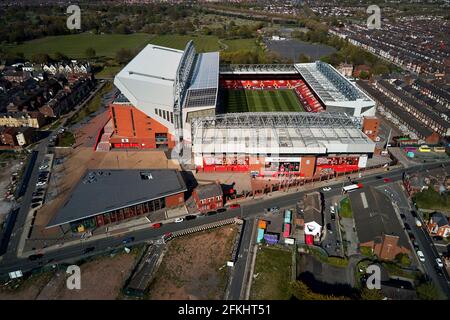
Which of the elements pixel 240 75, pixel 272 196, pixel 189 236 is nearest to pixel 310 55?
pixel 240 75

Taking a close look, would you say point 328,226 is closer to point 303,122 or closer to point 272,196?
point 272,196

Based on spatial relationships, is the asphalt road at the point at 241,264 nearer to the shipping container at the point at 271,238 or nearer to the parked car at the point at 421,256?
the shipping container at the point at 271,238

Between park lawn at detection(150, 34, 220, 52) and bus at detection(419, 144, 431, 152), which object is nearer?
bus at detection(419, 144, 431, 152)

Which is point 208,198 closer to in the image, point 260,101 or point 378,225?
point 378,225

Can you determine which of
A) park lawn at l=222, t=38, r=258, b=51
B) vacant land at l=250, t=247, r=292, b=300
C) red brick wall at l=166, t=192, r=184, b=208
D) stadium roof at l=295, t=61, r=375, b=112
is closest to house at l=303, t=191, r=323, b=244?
vacant land at l=250, t=247, r=292, b=300

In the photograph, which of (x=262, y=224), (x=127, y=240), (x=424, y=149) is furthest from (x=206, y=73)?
(x=127, y=240)

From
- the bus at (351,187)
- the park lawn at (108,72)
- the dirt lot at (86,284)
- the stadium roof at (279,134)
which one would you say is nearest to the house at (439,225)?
the bus at (351,187)

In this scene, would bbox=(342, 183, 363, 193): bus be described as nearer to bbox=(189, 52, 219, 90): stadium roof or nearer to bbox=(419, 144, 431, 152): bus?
bbox=(419, 144, 431, 152): bus
